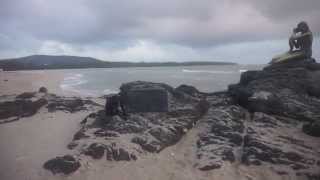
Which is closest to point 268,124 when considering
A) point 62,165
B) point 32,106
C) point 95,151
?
point 95,151

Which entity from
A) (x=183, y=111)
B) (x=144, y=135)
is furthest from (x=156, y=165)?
(x=183, y=111)

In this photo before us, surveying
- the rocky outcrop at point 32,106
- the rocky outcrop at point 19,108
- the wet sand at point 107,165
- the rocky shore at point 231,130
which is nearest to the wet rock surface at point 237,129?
the rocky shore at point 231,130

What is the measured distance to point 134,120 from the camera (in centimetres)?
917

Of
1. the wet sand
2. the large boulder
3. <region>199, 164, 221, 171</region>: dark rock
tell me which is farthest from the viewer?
the large boulder

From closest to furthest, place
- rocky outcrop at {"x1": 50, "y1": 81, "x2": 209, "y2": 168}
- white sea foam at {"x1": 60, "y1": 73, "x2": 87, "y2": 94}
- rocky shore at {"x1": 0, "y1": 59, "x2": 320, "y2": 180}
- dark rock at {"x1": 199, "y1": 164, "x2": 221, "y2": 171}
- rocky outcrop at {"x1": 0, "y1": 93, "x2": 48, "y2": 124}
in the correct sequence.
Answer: dark rock at {"x1": 199, "y1": 164, "x2": 221, "y2": 171}
rocky shore at {"x1": 0, "y1": 59, "x2": 320, "y2": 180}
rocky outcrop at {"x1": 50, "y1": 81, "x2": 209, "y2": 168}
rocky outcrop at {"x1": 0, "y1": 93, "x2": 48, "y2": 124}
white sea foam at {"x1": 60, "y1": 73, "x2": 87, "y2": 94}

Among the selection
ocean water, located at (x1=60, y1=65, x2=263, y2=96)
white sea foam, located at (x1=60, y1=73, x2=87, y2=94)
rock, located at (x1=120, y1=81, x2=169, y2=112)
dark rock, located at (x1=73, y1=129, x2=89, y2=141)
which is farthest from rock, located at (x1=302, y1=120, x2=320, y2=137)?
white sea foam, located at (x1=60, y1=73, x2=87, y2=94)

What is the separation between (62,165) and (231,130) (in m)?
3.91

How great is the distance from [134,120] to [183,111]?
1.42 m

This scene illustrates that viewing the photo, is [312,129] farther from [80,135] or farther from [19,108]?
[19,108]

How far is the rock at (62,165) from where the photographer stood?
23.7 ft

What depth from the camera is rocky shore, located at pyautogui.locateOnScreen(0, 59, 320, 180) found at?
24.1 ft

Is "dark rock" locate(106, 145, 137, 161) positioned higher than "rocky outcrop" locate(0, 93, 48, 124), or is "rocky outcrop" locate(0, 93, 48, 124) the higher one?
"rocky outcrop" locate(0, 93, 48, 124)

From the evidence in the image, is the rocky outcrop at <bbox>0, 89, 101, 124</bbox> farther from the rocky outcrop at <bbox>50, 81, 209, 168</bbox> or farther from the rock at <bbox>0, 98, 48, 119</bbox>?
the rocky outcrop at <bbox>50, 81, 209, 168</bbox>

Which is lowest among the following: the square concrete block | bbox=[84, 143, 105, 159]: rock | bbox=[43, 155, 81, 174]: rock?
bbox=[43, 155, 81, 174]: rock
